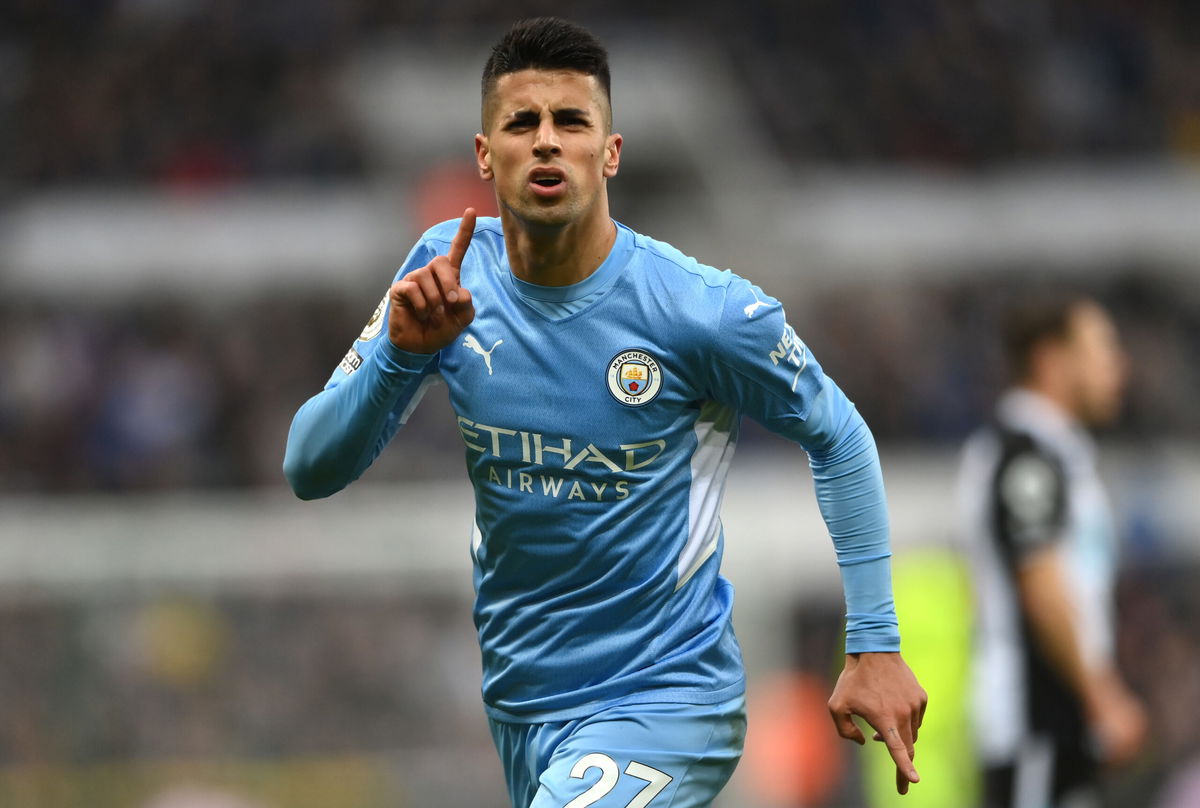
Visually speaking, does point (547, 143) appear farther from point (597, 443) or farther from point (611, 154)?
point (597, 443)

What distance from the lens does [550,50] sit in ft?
11.5

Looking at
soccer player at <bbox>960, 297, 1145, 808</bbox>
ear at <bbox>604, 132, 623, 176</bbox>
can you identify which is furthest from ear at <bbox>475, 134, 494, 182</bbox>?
soccer player at <bbox>960, 297, 1145, 808</bbox>

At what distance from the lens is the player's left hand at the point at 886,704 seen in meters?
3.47

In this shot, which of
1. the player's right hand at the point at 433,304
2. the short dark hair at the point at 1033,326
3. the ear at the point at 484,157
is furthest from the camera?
the short dark hair at the point at 1033,326

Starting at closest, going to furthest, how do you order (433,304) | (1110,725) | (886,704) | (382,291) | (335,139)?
(433,304) < (886,704) < (1110,725) < (382,291) < (335,139)

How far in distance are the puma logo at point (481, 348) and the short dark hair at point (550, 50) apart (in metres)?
0.44

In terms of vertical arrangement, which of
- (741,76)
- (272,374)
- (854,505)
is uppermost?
(741,76)

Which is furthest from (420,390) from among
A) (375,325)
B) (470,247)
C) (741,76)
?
(741,76)

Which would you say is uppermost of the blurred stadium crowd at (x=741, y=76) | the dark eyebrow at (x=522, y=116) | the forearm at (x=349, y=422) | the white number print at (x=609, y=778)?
the blurred stadium crowd at (x=741, y=76)

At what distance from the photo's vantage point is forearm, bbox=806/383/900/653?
3.62 m

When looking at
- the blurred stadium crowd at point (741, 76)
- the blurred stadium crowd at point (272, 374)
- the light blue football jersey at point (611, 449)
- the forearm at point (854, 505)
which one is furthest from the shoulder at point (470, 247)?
the blurred stadium crowd at point (741, 76)

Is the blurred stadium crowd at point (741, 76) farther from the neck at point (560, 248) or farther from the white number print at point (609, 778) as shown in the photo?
the white number print at point (609, 778)

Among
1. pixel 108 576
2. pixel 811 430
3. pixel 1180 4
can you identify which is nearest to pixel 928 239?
pixel 1180 4

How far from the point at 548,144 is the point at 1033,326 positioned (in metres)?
3.19
